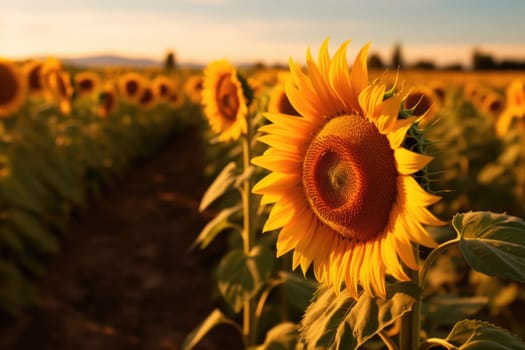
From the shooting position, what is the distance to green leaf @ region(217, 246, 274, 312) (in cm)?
252

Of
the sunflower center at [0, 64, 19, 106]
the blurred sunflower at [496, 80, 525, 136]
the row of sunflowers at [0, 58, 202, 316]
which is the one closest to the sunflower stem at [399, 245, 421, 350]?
the row of sunflowers at [0, 58, 202, 316]

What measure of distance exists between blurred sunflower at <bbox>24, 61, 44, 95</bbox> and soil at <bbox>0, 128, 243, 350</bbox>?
74.7 inches

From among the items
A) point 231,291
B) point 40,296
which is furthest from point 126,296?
point 231,291

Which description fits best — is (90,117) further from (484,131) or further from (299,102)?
(299,102)

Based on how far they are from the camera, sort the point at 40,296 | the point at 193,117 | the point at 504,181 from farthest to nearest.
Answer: the point at 193,117
the point at 504,181
the point at 40,296

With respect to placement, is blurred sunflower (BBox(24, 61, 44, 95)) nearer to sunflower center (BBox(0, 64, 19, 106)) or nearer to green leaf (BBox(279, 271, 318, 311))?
sunflower center (BBox(0, 64, 19, 106))

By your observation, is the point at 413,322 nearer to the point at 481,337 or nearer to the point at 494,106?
the point at 481,337

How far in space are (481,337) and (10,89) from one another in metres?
6.23

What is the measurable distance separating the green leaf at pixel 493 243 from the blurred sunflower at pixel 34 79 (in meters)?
7.94

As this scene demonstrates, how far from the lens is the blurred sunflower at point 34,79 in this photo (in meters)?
8.37

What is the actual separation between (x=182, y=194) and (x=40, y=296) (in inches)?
150

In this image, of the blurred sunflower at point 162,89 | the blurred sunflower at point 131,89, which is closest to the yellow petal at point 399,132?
the blurred sunflower at point 131,89

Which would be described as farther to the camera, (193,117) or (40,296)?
(193,117)

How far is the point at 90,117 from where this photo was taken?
9.14m
